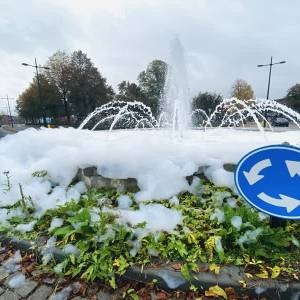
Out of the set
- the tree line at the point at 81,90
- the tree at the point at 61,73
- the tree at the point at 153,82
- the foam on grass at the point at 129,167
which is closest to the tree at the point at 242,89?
the tree line at the point at 81,90

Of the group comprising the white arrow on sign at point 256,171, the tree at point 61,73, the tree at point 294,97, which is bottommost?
the tree at point 294,97

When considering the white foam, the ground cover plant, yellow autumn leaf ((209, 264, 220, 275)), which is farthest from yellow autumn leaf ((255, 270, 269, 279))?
the white foam

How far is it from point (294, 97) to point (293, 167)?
219 feet

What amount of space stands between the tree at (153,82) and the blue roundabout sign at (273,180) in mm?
50192

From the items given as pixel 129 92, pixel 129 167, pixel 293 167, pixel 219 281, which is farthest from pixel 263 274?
pixel 129 92

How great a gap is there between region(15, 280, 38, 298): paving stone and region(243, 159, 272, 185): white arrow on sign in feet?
6.08

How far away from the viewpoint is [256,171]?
2.35 m

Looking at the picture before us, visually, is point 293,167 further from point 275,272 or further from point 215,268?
point 215,268

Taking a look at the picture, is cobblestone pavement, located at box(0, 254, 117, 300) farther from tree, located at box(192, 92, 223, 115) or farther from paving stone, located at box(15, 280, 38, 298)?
tree, located at box(192, 92, 223, 115)

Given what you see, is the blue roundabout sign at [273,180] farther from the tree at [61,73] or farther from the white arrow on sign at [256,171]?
the tree at [61,73]

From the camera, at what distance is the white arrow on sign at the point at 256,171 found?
232 centimetres

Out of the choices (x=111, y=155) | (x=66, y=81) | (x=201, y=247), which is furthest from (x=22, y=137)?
(x=66, y=81)

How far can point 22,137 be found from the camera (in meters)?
5.25

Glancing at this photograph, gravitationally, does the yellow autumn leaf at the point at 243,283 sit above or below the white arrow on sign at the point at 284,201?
below
